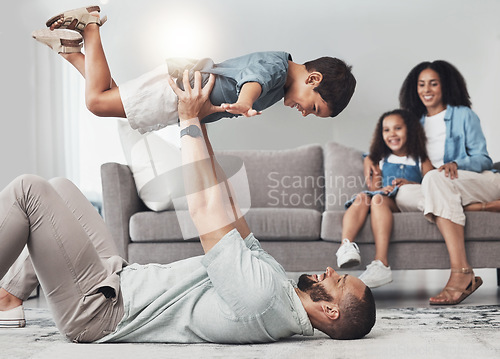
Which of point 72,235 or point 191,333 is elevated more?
point 72,235

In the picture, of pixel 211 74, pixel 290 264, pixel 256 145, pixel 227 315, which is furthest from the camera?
pixel 256 145

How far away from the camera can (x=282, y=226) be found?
2.96m

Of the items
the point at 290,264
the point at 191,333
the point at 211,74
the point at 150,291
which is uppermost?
the point at 211,74

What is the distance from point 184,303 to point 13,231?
0.47 metres

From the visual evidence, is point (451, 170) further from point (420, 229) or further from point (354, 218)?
point (354, 218)

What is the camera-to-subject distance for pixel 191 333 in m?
1.64

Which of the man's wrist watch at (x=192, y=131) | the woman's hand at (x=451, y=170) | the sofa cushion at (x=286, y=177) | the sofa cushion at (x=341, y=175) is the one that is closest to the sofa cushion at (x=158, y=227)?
the sofa cushion at (x=286, y=177)

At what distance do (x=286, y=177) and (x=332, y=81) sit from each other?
1675 millimetres

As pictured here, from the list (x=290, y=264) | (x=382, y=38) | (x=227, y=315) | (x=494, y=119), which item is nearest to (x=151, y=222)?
(x=290, y=264)

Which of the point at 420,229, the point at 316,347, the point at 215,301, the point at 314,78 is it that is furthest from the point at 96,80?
the point at 420,229

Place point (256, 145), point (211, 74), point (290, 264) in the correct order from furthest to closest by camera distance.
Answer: point (256, 145) < point (290, 264) < point (211, 74)

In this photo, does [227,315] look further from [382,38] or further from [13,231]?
[382,38]

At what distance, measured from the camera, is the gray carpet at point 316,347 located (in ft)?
4.83

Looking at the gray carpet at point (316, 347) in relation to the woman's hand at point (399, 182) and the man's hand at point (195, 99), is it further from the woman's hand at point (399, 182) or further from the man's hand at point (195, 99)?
the woman's hand at point (399, 182)
